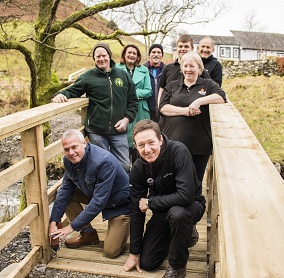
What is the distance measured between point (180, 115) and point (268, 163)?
5.29 feet

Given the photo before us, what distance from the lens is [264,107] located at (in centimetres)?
1542

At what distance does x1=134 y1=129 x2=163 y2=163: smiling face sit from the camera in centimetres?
269

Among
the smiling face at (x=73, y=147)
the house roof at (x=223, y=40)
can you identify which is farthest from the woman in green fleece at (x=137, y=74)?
the house roof at (x=223, y=40)

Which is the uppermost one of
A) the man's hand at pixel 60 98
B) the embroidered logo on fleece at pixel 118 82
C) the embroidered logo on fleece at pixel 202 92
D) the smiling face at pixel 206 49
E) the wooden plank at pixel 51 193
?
the smiling face at pixel 206 49

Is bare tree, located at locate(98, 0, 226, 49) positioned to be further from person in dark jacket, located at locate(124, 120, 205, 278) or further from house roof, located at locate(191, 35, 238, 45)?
house roof, located at locate(191, 35, 238, 45)

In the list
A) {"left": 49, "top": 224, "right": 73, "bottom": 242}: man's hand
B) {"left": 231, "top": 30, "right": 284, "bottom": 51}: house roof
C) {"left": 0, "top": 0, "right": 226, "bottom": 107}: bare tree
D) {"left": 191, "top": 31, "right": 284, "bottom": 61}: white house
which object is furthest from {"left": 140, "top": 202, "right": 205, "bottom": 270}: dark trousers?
{"left": 231, "top": 30, "right": 284, "bottom": 51}: house roof

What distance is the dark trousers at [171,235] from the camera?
2.80 meters

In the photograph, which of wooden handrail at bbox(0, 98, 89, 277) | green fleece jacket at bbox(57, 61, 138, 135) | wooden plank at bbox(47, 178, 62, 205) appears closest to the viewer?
wooden handrail at bbox(0, 98, 89, 277)

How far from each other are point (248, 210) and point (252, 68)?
73.3ft

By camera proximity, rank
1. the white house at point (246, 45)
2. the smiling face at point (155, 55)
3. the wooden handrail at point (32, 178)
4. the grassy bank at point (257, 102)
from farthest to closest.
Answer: the white house at point (246, 45), the grassy bank at point (257, 102), the smiling face at point (155, 55), the wooden handrail at point (32, 178)

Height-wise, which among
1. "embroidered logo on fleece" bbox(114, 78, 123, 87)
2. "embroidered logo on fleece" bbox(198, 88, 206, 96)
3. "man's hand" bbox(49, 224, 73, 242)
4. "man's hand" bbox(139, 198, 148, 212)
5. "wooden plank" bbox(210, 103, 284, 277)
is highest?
"embroidered logo on fleece" bbox(114, 78, 123, 87)

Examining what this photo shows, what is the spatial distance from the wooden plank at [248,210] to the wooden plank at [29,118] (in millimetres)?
1321

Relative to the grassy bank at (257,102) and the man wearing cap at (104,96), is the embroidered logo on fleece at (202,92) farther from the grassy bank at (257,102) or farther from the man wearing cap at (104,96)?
the grassy bank at (257,102)

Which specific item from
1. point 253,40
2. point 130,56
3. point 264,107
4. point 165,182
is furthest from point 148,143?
point 253,40
